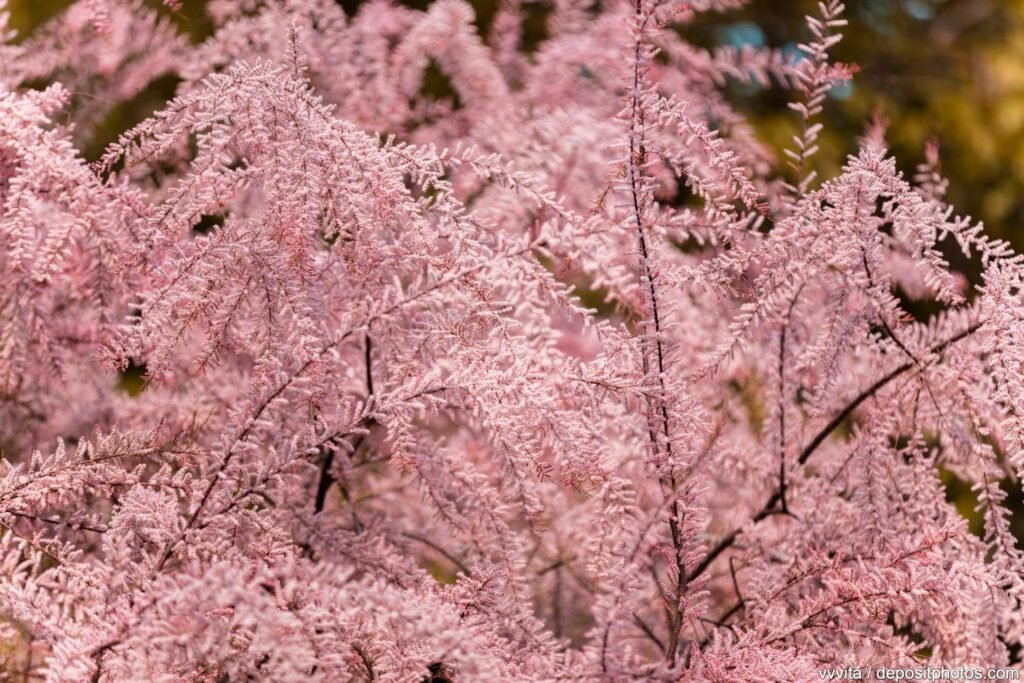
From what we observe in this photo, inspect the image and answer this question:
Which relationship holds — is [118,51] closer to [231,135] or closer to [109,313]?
[109,313]

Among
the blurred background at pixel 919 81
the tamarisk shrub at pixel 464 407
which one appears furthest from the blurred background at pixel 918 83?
the tamarisk shrub at pixel 464 407

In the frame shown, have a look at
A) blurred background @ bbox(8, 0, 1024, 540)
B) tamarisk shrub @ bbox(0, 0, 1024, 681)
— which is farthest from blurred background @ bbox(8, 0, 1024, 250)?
tamarisk shrub @ bbox(0, 0, 1024, 681)

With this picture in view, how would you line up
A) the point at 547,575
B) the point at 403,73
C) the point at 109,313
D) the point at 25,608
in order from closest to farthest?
the point at 25,608 < the point at 109,313 < the point at 547,575 < the point at 403,73

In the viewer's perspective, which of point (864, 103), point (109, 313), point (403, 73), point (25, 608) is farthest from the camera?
point (864, 103)

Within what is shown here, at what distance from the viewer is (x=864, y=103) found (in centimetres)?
430

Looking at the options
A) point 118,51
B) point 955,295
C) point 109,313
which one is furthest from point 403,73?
point 955,295

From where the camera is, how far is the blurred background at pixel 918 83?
13.2ft

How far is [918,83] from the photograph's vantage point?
4363 mm

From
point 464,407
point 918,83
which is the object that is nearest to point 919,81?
point 918,83

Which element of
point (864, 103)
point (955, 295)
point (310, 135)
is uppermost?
point (310, 135)

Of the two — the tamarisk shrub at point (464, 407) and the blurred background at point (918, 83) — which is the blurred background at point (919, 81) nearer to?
the blurred background at point (918, 83)

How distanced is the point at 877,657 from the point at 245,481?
0.72 m

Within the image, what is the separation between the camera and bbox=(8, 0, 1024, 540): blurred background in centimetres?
401

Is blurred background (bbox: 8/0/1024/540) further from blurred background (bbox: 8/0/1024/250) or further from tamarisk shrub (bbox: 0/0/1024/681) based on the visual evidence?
tamarisk shrub (bbox: 0/0/1024/681)
